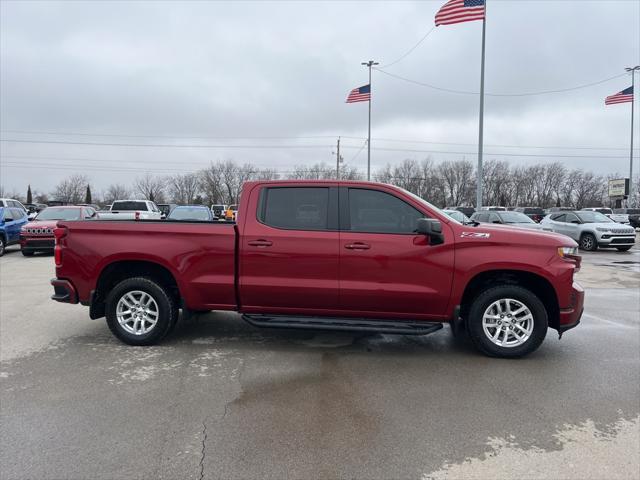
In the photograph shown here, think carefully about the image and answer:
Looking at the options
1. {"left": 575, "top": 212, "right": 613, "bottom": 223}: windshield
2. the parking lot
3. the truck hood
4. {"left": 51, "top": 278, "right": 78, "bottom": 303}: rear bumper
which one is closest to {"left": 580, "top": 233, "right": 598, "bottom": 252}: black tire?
{"left": 575, "top": 212, "right": 613, "bottom": 223}: windshield

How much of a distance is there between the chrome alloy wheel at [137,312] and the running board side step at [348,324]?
1.19m

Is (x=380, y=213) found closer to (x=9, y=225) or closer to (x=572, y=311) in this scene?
(x=572, y=311)

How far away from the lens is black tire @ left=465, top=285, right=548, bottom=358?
16.2ft

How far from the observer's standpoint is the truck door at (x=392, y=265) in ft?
16.1

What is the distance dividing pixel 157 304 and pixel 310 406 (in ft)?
8.05

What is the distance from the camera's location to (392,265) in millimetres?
4918

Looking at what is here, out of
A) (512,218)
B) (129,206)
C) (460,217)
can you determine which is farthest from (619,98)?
(129,206)

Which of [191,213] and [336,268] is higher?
[191,213]

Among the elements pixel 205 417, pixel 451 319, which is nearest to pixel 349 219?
pixel 451 319

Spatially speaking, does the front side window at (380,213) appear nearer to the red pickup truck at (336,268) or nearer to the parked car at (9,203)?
the red pickup truck at (336,268)

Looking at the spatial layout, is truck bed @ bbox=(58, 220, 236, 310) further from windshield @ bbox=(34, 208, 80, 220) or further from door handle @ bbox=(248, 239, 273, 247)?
windshield @ bbox=(34, 208, 80, 220)

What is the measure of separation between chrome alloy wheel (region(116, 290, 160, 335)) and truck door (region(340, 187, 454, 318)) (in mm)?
2311

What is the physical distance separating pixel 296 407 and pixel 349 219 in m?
2.14

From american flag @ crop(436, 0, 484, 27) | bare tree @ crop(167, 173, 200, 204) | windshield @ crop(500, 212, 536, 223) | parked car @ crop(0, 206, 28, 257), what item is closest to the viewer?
parked car @ crop(0, 206, 28, 257)
